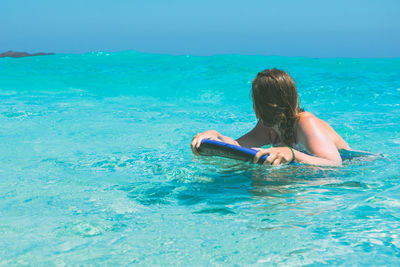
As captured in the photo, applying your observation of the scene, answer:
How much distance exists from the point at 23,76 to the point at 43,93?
2.05m

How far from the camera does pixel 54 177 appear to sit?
3387mm

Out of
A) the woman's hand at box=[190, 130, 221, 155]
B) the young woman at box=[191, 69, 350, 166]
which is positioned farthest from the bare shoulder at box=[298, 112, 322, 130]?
the woman's hand at box=[190, 130, 221, 155]

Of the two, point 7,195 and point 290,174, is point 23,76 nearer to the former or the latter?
point 7,195

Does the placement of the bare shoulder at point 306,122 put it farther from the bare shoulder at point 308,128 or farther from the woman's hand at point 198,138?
the woman's hand at point 198,138

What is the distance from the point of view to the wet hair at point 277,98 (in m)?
2.79

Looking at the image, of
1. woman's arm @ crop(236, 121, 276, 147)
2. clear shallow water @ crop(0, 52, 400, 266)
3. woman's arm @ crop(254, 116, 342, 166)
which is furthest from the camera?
woman's arm @ crop(236, 121, 276, 147)

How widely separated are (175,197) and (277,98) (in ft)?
2.95

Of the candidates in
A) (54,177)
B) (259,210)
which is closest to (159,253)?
(259,210)

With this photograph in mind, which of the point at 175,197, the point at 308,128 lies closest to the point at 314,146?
the point at 308,128

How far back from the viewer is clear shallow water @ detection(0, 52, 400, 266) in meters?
1.96

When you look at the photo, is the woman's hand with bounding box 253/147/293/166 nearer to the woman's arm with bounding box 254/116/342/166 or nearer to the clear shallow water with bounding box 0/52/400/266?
the woman's arm with bounding box 254/116/342/166

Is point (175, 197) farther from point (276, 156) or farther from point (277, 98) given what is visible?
point (277, 98)

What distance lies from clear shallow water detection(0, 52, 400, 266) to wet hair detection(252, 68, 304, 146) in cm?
33

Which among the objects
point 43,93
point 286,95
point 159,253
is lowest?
point 43,93
